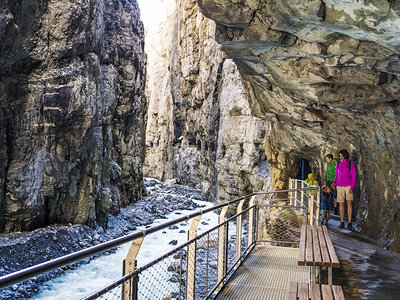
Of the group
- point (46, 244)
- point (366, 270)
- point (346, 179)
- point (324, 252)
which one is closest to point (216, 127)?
point (46, 244)

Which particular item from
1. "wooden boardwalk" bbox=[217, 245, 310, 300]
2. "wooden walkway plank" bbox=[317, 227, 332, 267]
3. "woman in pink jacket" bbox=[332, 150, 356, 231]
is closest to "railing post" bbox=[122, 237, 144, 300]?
"wooden boardwalk" bbox=[217, 245, 310, 300]

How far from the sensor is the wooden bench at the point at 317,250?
178 inches

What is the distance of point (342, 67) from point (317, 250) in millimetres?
5126

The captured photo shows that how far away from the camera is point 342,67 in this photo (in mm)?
8734

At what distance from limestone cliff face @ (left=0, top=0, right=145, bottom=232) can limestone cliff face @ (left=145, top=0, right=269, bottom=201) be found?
9.24 meters

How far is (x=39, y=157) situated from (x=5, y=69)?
4.02 metres

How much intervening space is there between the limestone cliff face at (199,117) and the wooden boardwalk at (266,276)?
18265mm

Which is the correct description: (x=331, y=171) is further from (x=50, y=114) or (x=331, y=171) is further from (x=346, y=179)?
(x=50, y=114)

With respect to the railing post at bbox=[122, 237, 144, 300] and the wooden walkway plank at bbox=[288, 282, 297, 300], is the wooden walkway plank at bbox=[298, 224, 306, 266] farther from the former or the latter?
the railing post at bbox=[122, 237, 144, 300]

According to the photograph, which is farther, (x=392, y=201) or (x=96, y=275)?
(x=96, y=275)

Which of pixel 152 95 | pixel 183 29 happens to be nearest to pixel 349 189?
pixel 183 29

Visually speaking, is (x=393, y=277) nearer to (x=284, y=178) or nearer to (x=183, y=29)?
(x=284, y=178)

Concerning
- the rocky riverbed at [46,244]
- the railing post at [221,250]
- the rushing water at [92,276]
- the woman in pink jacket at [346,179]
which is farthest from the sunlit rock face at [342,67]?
the rocky riverbed at [46,244]

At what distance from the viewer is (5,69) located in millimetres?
15383
